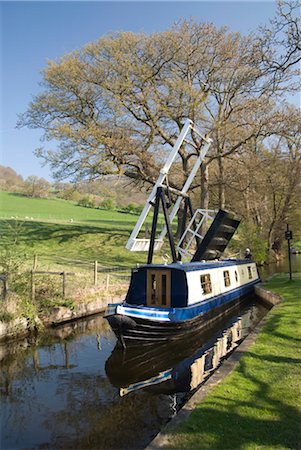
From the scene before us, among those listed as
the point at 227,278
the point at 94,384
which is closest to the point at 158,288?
the point at 94,384

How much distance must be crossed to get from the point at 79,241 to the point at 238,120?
1478 cm

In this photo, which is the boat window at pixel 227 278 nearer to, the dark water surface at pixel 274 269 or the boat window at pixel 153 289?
the boat window at pixel 153 289

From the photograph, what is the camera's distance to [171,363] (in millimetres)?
10047

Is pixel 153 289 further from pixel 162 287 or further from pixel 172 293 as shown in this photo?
pixel 172 293

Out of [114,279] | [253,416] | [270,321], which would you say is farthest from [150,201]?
[253,416]

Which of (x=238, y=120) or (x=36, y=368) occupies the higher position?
(x=238, y=120)

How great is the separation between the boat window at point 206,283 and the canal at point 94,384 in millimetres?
1519

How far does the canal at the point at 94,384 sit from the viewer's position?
643 centimetres

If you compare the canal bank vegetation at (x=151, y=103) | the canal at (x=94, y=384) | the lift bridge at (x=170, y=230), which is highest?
the canal bank vegetation at (x=151, y=103)

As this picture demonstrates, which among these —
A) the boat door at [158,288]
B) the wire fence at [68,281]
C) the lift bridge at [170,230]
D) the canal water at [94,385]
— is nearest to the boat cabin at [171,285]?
the boat door at [158,288]

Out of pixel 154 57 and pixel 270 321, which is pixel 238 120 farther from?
pixel 270 321

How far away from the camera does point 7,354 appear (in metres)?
10.1

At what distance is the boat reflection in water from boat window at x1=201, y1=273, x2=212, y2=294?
152 centimetres

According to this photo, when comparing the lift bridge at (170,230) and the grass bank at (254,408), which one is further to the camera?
the lift bridge at (170,230)
